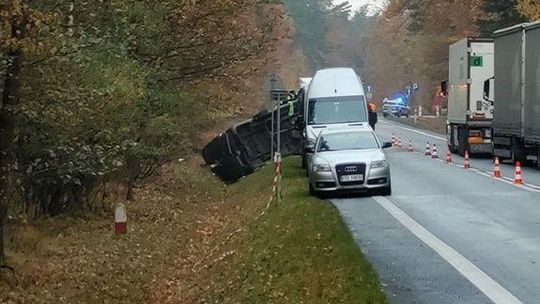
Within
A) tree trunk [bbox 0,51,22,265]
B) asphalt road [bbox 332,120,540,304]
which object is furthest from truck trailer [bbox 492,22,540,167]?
tree trunk [bbox 0,51,22,265]

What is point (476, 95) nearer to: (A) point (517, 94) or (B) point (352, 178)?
(A) point (517, 94)

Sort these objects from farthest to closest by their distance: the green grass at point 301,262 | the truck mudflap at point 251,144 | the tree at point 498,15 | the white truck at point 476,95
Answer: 1. the tree at point 498,15
2. the truck mudflap at point 251,144
3. the white truck at point 476,95
4. the green grass at point 301,262

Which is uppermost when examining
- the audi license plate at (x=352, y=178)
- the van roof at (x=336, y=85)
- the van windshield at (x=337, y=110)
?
the van roof at (x=336, y=85)

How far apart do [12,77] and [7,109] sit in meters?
0.71

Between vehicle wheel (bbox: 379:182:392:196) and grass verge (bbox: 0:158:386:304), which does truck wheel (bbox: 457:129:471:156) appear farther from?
vehicle wheel (bbox: 379:182:392:196)

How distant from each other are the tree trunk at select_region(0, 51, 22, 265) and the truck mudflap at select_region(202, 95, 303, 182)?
21.7 metres

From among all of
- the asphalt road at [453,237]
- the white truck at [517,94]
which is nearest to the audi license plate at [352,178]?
the asphalt road at [453,237]

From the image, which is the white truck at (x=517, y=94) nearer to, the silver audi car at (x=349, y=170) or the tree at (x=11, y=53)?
the silver audi car at (x=349, y=170)

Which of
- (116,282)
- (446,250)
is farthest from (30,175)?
(446,250)

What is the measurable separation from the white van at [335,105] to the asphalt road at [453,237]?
2642 mm

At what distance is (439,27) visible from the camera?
60.4 m

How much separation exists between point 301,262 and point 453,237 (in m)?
2.76

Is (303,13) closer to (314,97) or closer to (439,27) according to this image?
(439,27)

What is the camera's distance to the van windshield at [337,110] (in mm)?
27297
